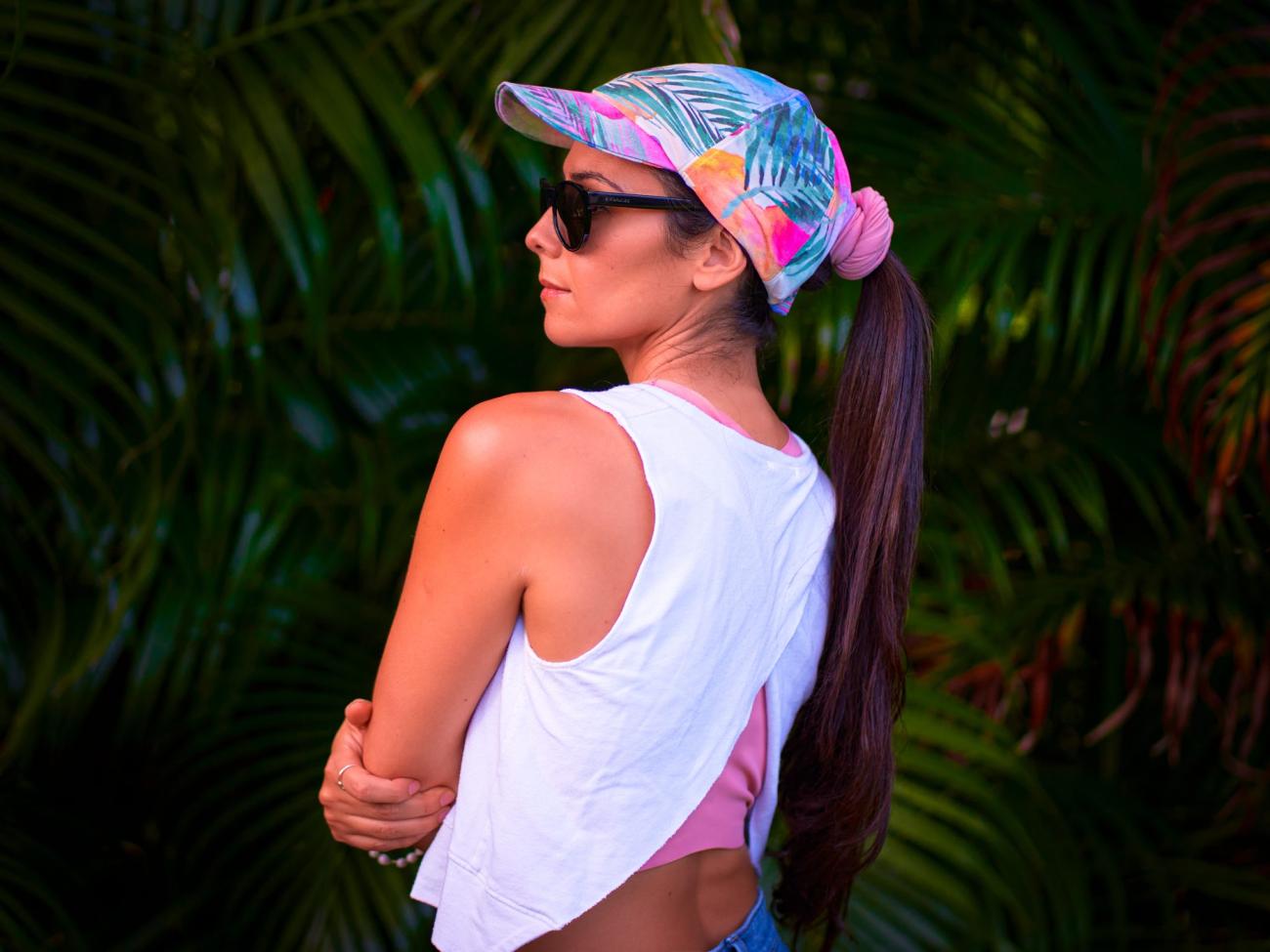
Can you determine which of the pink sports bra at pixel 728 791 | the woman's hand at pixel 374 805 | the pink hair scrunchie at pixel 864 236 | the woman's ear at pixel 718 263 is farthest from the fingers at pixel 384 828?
the pink hair scrunchie at pixel 864 236

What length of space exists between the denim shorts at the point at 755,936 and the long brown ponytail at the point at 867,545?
0.16 meters

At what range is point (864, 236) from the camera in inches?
48.4

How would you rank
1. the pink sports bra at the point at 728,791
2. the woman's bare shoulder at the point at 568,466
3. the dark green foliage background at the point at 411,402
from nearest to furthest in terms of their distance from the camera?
1. the woman's bare shoulder at the point at 568,466
2. the pink sports bra at the point at 728,791
3. the dark green foliage background at the point at 411,402

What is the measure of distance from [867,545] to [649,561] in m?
0.32

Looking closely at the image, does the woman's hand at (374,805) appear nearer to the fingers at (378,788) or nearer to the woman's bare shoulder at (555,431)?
the fingers at (378,788)

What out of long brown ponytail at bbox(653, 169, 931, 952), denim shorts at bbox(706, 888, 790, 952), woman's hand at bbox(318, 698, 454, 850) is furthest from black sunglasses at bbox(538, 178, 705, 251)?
denim shorts at bbox(706, 888, 790, 952)

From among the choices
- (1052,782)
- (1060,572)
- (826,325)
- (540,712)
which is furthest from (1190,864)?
(540,712)

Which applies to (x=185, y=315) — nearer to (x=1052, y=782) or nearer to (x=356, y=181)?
(x=356, y=181)

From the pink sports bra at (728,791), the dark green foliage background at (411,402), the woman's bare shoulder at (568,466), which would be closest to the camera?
the woman's bare shoulder at (568,466)

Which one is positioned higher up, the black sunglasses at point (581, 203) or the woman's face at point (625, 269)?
the black sunglasses at point (581, 203)

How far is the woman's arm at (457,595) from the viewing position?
1.00m

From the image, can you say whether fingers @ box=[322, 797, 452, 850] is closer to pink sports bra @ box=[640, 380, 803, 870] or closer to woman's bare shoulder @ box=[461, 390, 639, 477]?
pink sports bra @ box=[640, 380, 803, 870]

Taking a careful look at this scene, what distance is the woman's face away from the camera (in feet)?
3.71

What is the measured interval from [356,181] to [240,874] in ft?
3.85
